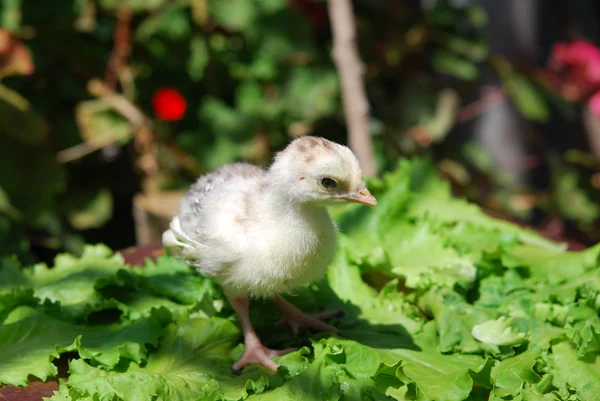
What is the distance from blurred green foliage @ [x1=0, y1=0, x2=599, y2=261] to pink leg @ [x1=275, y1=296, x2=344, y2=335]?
145 cm

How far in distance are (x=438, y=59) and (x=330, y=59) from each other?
0.46 m

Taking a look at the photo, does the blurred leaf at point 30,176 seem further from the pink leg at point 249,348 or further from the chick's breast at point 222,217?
the pink leg at point 249,348

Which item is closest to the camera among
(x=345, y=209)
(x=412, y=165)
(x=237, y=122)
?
(x=345, y=209)

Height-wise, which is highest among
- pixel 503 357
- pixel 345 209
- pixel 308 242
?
pixel 308 242

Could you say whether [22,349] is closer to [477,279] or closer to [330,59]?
[477,279]

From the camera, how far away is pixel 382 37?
10.5 ft

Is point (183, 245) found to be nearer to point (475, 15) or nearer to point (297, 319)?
point (297, 319)

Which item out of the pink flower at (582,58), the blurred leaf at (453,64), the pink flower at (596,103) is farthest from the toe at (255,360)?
the pink flower at (582,58)

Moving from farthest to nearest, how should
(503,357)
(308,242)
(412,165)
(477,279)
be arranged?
(412,165) < (477,279) < (503,357) < (308,242)

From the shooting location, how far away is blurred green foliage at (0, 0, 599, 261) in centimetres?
279

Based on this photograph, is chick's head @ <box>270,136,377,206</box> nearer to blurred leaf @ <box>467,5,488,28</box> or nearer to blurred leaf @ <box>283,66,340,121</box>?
blurred leaf @ <box>283,66,340,121</box>

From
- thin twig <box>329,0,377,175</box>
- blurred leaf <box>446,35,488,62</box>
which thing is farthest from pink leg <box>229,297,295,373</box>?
blurred leaf <box>446,35,488,62</box>

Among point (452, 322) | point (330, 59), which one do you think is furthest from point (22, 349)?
point (330, 59)

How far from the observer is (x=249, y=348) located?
4.63 feet
